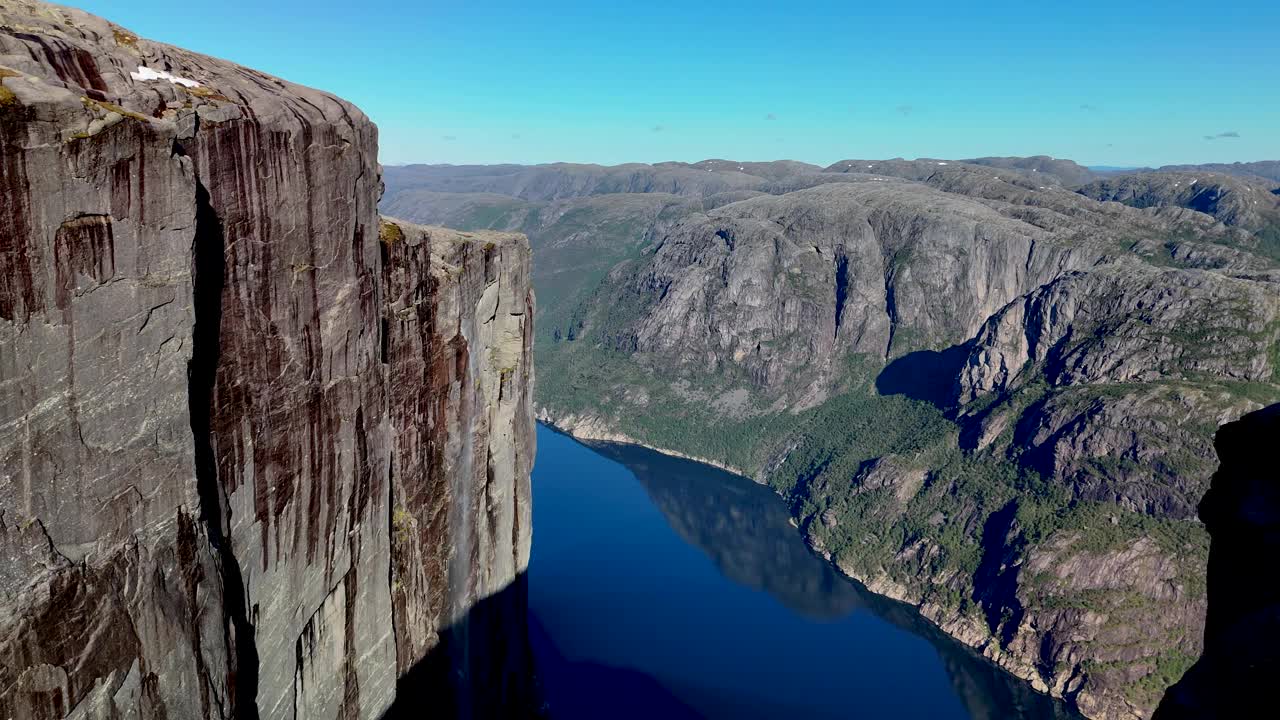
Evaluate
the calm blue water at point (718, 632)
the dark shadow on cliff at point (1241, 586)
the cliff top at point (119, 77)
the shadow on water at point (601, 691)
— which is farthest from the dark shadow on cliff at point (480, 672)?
the shadow on water at point (601, 691)

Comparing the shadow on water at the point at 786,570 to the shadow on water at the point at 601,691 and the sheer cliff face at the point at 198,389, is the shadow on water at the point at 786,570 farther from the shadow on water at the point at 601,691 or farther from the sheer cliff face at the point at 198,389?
the sheer cliff face at the point at 198,389

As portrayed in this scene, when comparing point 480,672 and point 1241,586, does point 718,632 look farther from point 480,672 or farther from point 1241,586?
point 1241,586

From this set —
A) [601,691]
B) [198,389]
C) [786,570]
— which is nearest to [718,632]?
[601,691]

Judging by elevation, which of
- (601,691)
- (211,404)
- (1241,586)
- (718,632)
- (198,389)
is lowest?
(718,632)

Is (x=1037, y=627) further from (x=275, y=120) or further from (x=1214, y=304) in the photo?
(x=275, y=120)

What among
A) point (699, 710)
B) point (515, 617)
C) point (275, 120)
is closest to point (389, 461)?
point (275, 120)
